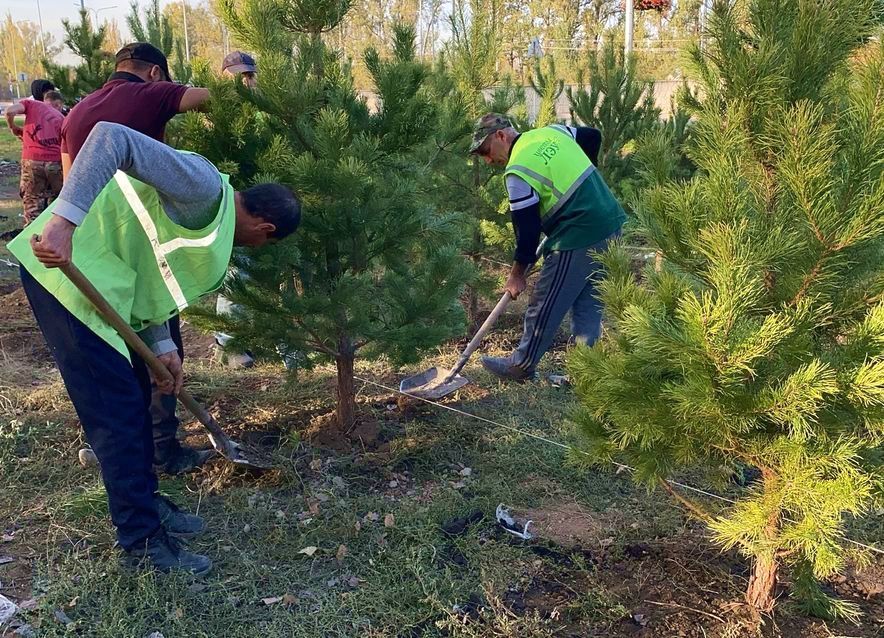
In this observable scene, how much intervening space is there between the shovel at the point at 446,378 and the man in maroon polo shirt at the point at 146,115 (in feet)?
4.71

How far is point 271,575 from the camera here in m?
2.71

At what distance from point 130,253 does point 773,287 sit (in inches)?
84.0

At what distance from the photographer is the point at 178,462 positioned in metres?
3.42

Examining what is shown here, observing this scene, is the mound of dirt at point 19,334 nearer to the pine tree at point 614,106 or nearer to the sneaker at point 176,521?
the sneaker at point 176,521

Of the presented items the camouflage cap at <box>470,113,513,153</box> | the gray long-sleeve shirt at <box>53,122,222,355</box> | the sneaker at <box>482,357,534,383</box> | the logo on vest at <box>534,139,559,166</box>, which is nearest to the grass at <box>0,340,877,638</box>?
the sneaker at <box>482,357,534,383</box>

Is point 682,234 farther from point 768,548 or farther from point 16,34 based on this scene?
point 16,34

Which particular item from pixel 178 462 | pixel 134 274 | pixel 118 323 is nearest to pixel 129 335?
pixel 118 323

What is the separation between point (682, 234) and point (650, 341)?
1.10ft

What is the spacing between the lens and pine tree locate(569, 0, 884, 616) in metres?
1.75

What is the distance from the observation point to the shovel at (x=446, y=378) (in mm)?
4308

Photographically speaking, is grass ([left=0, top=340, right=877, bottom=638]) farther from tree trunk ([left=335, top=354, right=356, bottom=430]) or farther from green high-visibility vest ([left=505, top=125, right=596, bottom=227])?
green high-visibility vest ([left=505, top=125, right=596, bottom=227])

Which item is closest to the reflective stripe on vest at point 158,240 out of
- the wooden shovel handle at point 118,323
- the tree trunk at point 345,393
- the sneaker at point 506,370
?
the wooden shovel handle at point 118,323

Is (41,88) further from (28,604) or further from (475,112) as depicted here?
(28,604)

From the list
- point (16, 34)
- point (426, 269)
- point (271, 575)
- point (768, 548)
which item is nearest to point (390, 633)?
point (271, 575)
